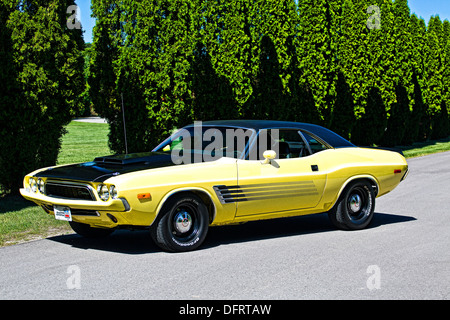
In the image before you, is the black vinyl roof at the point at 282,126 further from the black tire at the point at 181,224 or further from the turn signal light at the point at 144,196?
the turn signal light at the point at 144,196

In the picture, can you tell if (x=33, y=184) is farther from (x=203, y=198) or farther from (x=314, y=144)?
(x=314, y=144)

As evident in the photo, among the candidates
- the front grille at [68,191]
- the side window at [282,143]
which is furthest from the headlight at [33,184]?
the side window at [282,143]

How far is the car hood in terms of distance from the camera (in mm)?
6902

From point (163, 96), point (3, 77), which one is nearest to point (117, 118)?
point (163, 96)

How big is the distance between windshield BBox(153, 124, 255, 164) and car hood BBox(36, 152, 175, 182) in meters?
0.28

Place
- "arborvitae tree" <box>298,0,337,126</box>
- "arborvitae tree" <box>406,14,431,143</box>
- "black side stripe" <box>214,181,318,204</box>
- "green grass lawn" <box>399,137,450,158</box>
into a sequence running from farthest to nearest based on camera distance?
"arborvitae tree" <box>406,14,431,143</box> → "green grass lawn" <box>399,137,450,158</box> → "arborvitae tree" <box>298,0,337,126</box> → "black side stripe" <box>214,181,318,204</box>

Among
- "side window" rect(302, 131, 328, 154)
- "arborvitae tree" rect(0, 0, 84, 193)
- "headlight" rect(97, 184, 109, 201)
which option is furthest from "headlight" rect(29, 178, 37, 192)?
"arborvitae tree" rect(0, 0, 84, 193)

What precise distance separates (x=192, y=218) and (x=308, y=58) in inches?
570

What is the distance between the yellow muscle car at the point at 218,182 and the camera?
680 centimetres

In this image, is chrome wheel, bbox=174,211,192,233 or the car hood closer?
the car hood

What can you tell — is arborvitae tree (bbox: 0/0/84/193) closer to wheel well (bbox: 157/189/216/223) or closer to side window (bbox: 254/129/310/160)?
side window (bbox: 254/129/310/160)

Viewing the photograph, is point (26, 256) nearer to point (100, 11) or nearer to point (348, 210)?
point (348, 210)

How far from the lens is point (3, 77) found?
11.0m

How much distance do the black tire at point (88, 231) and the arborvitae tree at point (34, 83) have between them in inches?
157
